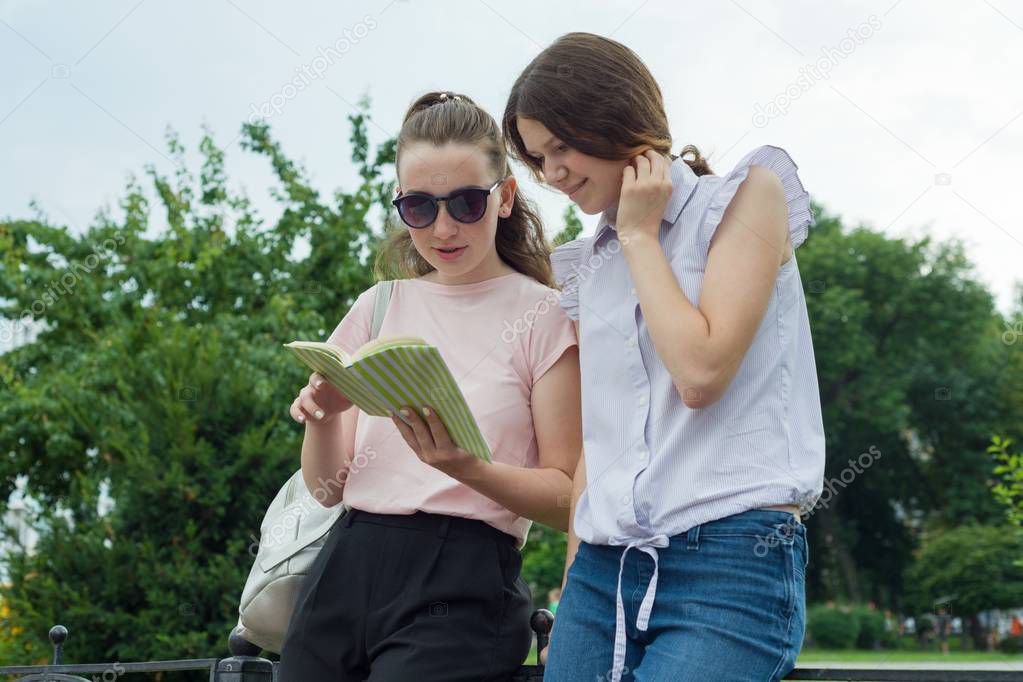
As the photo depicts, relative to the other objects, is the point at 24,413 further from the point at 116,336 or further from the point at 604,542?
the point at 604,542

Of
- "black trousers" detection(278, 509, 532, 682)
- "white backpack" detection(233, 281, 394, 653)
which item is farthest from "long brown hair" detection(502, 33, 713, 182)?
"white backpack" detection(233, 281, 394, 653)

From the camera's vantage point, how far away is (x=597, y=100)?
2053mm

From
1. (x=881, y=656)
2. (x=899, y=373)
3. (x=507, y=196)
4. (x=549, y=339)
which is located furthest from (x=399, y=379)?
(x=899, y=373)

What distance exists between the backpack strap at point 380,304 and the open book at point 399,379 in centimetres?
47

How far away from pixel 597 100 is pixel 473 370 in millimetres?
683

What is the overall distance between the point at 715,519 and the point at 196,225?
1195 cm

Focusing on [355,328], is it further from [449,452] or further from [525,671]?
[525,671]

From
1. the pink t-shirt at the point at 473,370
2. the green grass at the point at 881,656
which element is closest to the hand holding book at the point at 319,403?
the pink t-shirt at the point at 473,370

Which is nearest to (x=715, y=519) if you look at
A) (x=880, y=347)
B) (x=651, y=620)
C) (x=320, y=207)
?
(x=651, y=620)

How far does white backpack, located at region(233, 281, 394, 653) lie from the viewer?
2.37m

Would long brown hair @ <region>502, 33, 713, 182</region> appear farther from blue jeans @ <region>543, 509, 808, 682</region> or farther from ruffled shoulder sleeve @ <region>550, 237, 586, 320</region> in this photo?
blue jeans @ <region>543, 509, 808, 682</region>

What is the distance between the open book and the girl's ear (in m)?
0.69

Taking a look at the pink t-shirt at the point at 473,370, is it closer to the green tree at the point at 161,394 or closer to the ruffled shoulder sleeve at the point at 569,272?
the ruffled shoulder sleeve at the point at 569,272

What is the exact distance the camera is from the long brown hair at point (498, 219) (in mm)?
2553
